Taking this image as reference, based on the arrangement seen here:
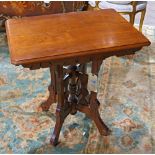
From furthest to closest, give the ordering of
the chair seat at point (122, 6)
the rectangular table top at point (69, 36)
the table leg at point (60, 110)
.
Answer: the chair seat at point (122, 6)
the table leg at point (60, 110)
the rectangular table top at point (69, 36)

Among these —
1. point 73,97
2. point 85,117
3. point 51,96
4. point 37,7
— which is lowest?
point 85,117

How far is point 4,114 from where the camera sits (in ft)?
6.21

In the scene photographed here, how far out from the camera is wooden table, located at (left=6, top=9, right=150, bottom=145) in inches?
48.1

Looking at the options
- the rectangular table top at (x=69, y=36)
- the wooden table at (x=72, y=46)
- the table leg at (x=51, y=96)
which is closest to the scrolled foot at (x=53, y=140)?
the wooden table at (x=72, y=46)

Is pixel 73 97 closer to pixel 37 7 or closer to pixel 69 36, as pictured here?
pixel 69 36

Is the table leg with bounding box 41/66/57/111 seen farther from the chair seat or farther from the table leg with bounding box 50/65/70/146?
the chair seat

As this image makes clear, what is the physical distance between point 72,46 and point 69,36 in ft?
0.38

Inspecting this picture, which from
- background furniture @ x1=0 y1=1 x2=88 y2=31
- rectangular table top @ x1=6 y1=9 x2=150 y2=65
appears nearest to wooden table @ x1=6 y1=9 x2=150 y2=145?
rectangular table top @ x1=6 y1=9 x2=150 y2=65

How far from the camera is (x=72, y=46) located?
49.8 inches

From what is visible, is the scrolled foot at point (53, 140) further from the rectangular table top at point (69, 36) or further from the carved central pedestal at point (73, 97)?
the rectangular table top at point (69, 36)

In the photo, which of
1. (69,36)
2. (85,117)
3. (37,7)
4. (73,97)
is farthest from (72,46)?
(37,7)

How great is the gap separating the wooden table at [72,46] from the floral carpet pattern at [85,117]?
0.36ft

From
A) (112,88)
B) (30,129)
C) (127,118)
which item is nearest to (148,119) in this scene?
(127,118)

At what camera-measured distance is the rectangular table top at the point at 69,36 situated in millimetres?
1215
